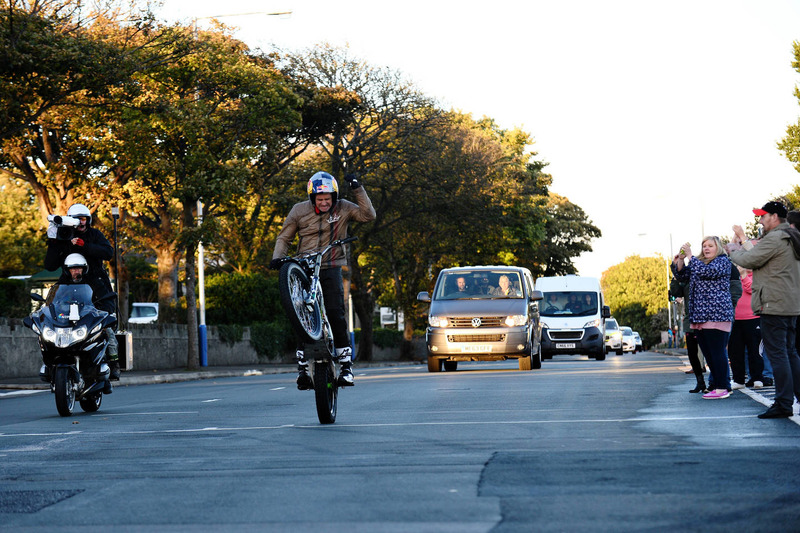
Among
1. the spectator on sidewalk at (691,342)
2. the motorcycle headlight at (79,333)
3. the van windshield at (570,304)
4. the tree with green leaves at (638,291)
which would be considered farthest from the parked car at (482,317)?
the tree with green leaves at (638,291)

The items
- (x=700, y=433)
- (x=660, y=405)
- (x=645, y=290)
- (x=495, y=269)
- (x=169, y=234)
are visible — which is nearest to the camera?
(x=700, y=433)

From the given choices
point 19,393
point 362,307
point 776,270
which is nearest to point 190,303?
point 19,393

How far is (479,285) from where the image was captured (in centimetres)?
2492

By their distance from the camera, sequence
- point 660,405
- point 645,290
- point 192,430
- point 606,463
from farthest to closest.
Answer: point 645,290, point 660,405, point 192,430, point 606,463

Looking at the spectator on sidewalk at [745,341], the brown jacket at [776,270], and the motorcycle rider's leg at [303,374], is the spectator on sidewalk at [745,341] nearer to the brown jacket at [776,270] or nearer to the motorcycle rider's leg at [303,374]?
the brown jacket at [776,270]

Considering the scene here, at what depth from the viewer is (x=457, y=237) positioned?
48.6 meters

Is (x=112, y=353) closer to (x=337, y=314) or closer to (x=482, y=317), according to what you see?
(x=337, y=314)

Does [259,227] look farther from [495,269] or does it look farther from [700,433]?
[700,433]

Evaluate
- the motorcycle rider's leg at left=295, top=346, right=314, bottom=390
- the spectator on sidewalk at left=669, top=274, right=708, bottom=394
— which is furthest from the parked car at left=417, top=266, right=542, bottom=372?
the motorcycle rider's leg at left=295, top=346, right=314, bottom=390

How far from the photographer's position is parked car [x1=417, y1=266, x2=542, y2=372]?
23.8 meters

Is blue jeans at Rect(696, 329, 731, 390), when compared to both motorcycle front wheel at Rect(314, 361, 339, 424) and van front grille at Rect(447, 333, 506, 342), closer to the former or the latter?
motorcycle front wheel at Rect(314, 361, 339, 424)

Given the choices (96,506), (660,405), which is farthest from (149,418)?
(96,506)

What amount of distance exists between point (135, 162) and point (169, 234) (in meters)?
6.60

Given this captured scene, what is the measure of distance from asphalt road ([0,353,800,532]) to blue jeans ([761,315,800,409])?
16.5 inches
